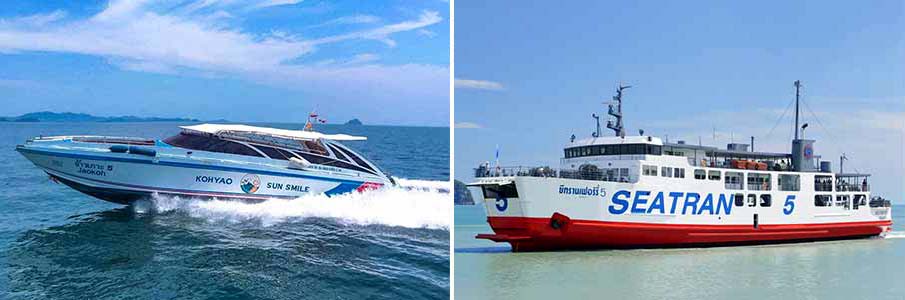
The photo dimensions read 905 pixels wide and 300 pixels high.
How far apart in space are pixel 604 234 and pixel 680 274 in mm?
1936

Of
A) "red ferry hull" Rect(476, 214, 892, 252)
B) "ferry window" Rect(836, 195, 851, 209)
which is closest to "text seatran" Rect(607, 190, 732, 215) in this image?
"red ferry hull" Rect(476, 214, 892, 252)

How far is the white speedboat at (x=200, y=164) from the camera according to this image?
7.76 meters

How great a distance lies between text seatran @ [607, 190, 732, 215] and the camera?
9688 mm

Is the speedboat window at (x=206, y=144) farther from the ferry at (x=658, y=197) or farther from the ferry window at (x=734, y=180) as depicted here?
the ferry window at (x=734, y=180)

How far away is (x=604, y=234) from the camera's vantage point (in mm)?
9562

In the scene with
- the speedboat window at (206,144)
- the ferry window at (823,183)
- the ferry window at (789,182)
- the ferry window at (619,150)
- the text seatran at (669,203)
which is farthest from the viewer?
the ferry window at (823,183)

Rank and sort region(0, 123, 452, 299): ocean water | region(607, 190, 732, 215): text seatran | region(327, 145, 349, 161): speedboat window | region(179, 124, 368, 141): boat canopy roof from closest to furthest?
region(0, 123, 452, 299): ocean water
region(179, 124, 368, 141): boat canopy roof
region(327, 145, 349, 161): speedboat window
region(607, 190, 732, 215): text seatran

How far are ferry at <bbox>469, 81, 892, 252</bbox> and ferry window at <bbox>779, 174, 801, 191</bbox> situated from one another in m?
0.02

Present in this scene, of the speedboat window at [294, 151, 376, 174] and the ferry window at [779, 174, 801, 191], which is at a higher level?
the speedboat window at [294, 151, 376, 174]

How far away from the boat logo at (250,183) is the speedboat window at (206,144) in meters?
0.30

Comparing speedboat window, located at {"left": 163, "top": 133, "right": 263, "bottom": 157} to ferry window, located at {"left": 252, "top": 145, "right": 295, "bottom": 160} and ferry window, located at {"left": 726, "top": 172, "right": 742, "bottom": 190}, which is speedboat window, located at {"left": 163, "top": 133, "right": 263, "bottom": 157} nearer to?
ferry window, located at {"left": 252, "top": 145, "right": 295, "bottom": 160}

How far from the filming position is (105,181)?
25.7ft

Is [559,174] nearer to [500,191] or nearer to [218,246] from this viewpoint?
[500,191]

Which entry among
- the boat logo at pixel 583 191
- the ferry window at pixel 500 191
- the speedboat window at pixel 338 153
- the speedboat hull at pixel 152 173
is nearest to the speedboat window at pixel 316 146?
the speedboat window at pixel 338 153
